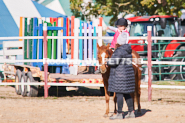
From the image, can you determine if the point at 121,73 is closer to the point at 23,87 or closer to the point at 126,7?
the point at 23,87

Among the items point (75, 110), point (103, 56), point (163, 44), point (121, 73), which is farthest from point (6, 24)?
point (121, 73)

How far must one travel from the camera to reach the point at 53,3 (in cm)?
3375

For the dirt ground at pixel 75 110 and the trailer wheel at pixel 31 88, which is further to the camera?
the trailer wheel at pixel 31 88

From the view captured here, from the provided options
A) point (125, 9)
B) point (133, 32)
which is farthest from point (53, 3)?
point (133, 32)

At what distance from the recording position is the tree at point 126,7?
62.9ft

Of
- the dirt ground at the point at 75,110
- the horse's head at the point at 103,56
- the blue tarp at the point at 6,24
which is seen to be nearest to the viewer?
the horse's head at the point at 103,56

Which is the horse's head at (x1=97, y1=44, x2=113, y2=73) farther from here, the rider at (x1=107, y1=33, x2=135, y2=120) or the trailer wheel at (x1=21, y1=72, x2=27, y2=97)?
the trailer wheel at (x1=21, y1=72, x2=27, y2=97)

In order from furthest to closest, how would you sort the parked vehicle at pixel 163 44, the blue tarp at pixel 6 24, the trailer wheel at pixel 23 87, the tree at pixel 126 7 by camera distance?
1. the tree at pixel 126 7
2. the blue tarp at pixel 6 24
3. the parked vehicle at pixel 163 44
4. the trailer wheel at pixel 23 87

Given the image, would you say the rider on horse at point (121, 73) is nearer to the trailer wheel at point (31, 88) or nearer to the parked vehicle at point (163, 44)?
the trailer wheel at point (31, 88)

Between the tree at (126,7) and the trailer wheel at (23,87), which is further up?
the tree at (126,7)

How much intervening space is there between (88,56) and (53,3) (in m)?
25.1

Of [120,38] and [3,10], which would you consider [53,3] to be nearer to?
[3,10]

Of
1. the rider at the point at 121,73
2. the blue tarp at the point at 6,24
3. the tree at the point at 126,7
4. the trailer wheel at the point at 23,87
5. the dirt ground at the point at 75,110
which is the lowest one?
→ the dirt ground at the point at 75,110

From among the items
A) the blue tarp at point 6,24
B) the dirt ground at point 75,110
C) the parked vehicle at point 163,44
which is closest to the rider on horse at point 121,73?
the dirt ground at point 75,110
